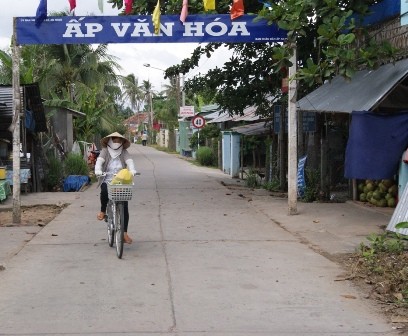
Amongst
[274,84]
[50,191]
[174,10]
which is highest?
[174,10]

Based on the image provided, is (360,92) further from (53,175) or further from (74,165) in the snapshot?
(74,165)

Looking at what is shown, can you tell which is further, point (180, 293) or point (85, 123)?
point (85, 123)

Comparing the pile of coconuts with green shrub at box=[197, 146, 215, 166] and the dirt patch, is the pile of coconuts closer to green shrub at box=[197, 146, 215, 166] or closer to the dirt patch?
the dirt patch

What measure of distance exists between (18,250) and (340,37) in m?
5.83

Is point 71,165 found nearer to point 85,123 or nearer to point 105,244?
point 85,123

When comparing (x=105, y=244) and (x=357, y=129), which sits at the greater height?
(x=357, y=129)

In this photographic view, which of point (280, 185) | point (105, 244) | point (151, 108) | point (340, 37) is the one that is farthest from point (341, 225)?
point (151, 108)

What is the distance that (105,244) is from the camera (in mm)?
9062

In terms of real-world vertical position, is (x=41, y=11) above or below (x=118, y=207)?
above

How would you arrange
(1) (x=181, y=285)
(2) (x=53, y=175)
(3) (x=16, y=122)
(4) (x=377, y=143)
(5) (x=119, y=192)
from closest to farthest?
(1) (x=181, y=285) → (5) (x=119, y=192) → (4) (x=377, y=143) → (3) (x=16, y=122) → (2) (x=53, y=175)

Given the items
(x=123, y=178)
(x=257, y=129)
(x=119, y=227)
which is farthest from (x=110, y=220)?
(x=257, y=129)

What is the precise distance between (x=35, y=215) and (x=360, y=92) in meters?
7.27

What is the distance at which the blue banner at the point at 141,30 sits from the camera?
11.2m

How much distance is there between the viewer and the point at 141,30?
37.4ft
